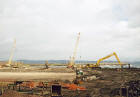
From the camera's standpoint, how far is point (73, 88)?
62.3 feet

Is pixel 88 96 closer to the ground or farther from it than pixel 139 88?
closer to the ground

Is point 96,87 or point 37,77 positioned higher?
point 96,87

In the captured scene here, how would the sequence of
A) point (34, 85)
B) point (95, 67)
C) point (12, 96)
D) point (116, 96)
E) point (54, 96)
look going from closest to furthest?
point (12, 96)
point (54, 96)
point (116, 96)
point (34, 85)
point (95, 67)

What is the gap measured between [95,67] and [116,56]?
1430cm

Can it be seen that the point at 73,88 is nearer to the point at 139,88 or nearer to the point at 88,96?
the point at 88,96

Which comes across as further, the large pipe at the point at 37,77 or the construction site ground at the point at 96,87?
the large pipe at the point at 37,77

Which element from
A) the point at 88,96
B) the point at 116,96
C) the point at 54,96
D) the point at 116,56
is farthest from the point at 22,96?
the point at 116,56

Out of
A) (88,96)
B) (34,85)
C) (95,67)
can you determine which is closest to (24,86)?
(34,85)

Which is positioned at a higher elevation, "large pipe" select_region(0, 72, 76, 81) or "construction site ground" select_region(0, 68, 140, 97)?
"construction site ground" select_region(0, 68, 140, 97)

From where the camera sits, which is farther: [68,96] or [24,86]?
[24,86]

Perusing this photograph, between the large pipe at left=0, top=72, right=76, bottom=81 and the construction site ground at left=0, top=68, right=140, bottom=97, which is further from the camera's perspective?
the large pipe at left=0, top=72, right=76, bottom=81

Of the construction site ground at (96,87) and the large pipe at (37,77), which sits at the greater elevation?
the construction site ground at (96,87)

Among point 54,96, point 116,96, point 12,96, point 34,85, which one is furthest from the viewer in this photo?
point 34,85

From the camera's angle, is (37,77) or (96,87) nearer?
(96,87)
